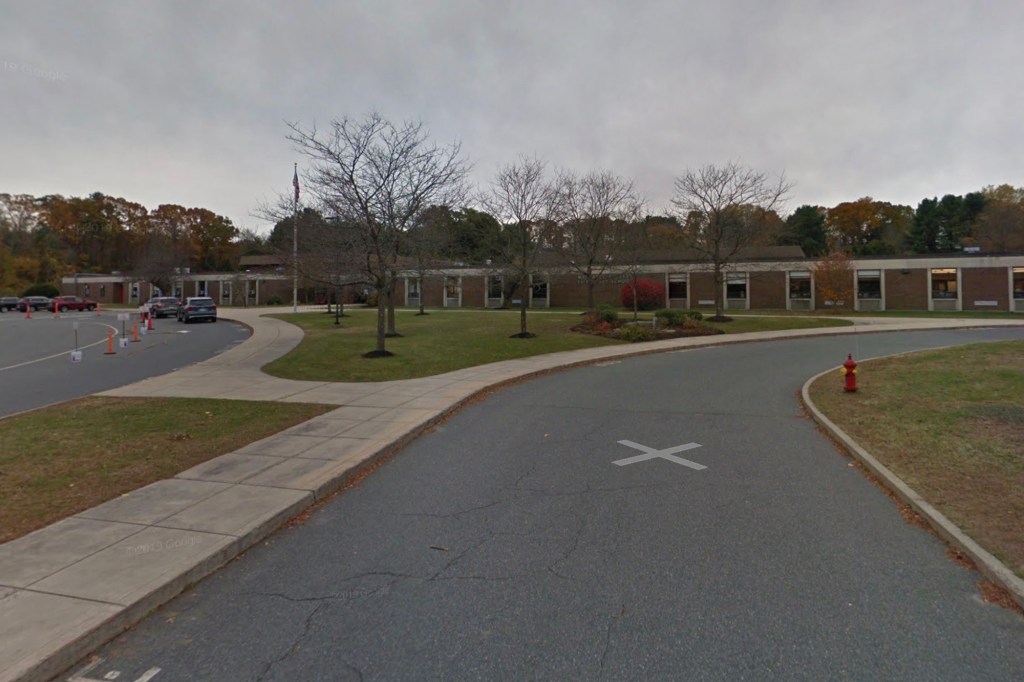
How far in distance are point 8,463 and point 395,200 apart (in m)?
11.7

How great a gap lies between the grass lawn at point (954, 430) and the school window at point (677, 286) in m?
35.2

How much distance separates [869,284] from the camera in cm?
4491

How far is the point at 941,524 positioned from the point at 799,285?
153 ft

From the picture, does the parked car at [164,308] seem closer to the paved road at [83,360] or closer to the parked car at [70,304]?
the paved road at [83,360]

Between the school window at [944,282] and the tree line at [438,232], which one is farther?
the school window at [944,282]

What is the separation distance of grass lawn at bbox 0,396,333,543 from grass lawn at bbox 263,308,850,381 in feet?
12.3

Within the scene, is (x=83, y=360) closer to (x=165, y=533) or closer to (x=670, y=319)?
(x=165, y=533)

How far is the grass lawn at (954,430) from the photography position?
15.6 feet

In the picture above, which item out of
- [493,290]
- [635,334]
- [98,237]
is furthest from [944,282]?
[98,237]

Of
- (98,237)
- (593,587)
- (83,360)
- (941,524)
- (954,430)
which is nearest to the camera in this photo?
(593,587)

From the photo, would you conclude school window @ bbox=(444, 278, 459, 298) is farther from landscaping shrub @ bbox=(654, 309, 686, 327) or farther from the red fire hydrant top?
the red fire hydrant top

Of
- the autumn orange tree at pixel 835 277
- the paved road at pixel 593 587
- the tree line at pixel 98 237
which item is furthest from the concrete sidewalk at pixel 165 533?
the tree line at pixel 98 237

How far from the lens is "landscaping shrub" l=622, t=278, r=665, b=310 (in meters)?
44.9

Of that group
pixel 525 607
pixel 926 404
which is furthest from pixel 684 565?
pixel 926 404
